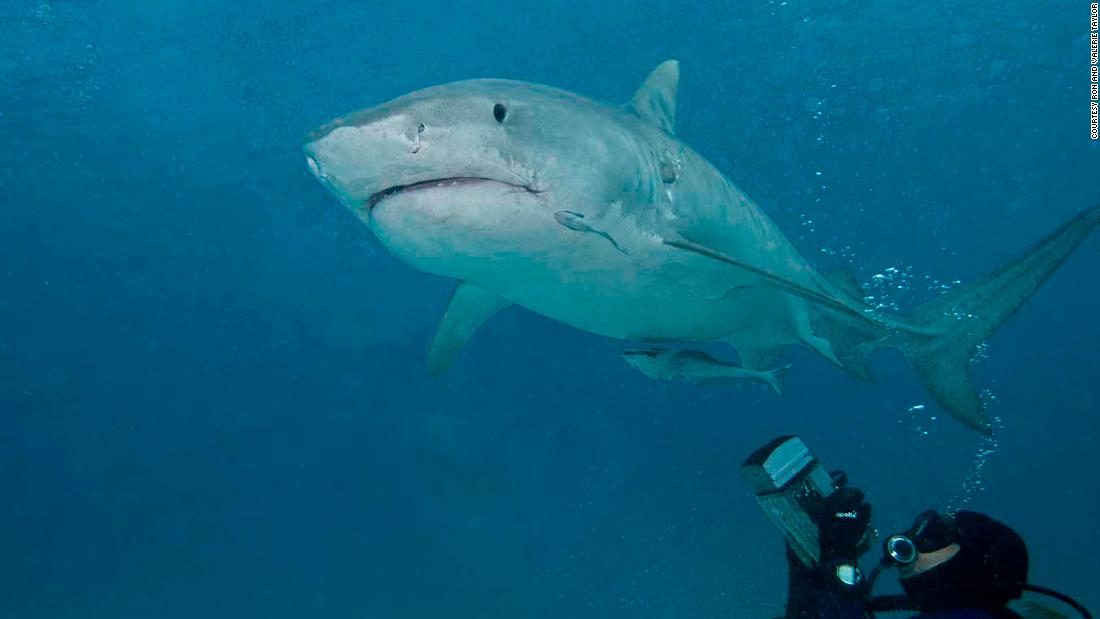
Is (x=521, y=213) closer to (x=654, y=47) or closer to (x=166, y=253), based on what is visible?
(x=654, y=47)

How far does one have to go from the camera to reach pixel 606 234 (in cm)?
323

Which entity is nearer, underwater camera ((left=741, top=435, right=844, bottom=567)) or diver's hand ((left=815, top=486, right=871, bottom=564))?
diver's hand ((left=815, top=486, right=871, bottom=564))

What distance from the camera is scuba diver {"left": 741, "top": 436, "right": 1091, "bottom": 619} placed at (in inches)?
84.2

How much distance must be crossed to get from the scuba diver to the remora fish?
172 centimetres

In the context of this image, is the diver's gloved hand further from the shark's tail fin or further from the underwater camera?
the shark's tail fin

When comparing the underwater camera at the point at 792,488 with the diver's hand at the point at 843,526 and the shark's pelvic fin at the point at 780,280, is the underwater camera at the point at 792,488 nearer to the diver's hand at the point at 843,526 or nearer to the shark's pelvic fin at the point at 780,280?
the diver's hand at the point at 843,526

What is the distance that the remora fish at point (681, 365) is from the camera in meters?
4.79

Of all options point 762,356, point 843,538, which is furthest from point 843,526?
point 762,356

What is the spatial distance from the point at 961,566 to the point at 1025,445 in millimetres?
42719

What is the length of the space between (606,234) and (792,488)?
1.48 metres

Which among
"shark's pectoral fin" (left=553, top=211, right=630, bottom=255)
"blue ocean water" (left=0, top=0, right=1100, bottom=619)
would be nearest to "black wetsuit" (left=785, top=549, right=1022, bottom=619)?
"shark's pectoral fin" (left=553, top=211, right=630, bottom=255)

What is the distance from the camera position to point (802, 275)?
544cm

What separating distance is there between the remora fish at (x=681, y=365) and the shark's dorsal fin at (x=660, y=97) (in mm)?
1878

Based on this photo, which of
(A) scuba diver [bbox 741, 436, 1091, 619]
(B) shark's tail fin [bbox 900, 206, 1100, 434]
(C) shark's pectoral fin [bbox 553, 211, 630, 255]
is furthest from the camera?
(B) shark's tail fin [bbox 900, 206, 1100, 434]
